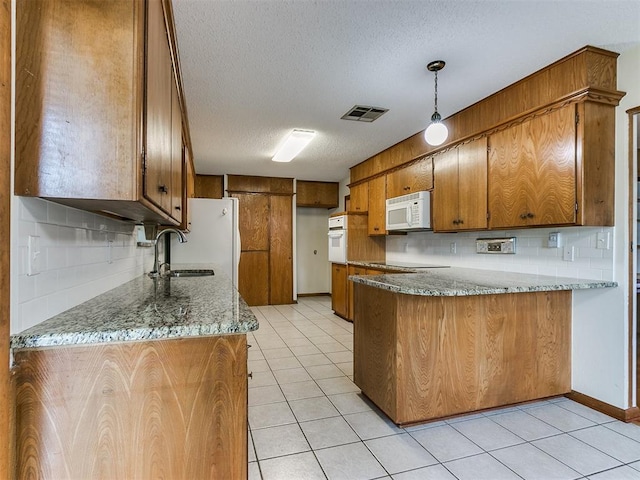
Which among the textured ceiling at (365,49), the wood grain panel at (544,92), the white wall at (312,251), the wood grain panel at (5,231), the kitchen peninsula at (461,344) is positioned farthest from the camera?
the white wall at (312,251)

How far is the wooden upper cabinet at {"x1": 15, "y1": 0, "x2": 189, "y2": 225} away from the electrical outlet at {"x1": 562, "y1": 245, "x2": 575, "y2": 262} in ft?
9.44

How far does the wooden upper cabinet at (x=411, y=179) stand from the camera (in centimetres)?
379

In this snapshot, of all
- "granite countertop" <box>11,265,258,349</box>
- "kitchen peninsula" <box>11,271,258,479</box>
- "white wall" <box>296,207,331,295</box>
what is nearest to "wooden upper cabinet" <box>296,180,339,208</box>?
"white wall" <box>296,207,331,295</box>

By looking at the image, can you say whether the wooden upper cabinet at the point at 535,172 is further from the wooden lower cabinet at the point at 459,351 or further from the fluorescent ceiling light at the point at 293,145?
the fluorescent ceiling light at the point at 293,145

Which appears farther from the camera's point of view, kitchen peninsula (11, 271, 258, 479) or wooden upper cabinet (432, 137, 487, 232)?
wooden upper cabinet (432, 137, 487, 232)

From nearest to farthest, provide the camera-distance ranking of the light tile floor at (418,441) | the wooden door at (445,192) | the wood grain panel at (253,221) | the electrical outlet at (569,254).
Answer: the light tile floor at (418,441) < the electrical outlet at (569,254) < the wooden door at (445,192) < the wood grain panel at (253,221)

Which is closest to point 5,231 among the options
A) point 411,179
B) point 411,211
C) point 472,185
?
point 472,185

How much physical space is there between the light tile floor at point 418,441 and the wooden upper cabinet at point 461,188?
1.59 m

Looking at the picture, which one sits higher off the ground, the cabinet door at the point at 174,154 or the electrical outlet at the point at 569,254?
the cabinet door at the point at 174,154

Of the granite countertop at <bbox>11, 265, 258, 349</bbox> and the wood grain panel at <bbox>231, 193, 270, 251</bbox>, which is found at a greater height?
the wood grain panel at <bbox>231, 193, 270, 251</bbox>

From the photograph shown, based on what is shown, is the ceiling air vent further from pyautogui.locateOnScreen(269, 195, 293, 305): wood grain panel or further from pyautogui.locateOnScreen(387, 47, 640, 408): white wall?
pyautogui.locateOnScreen(269, 195, 293, 305): wood grain panel

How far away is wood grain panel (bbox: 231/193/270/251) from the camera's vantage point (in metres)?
6.25

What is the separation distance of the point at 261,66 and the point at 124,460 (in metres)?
2.35

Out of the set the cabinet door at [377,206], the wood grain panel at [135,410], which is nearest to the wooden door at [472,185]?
the cabinet door at [377,206]
